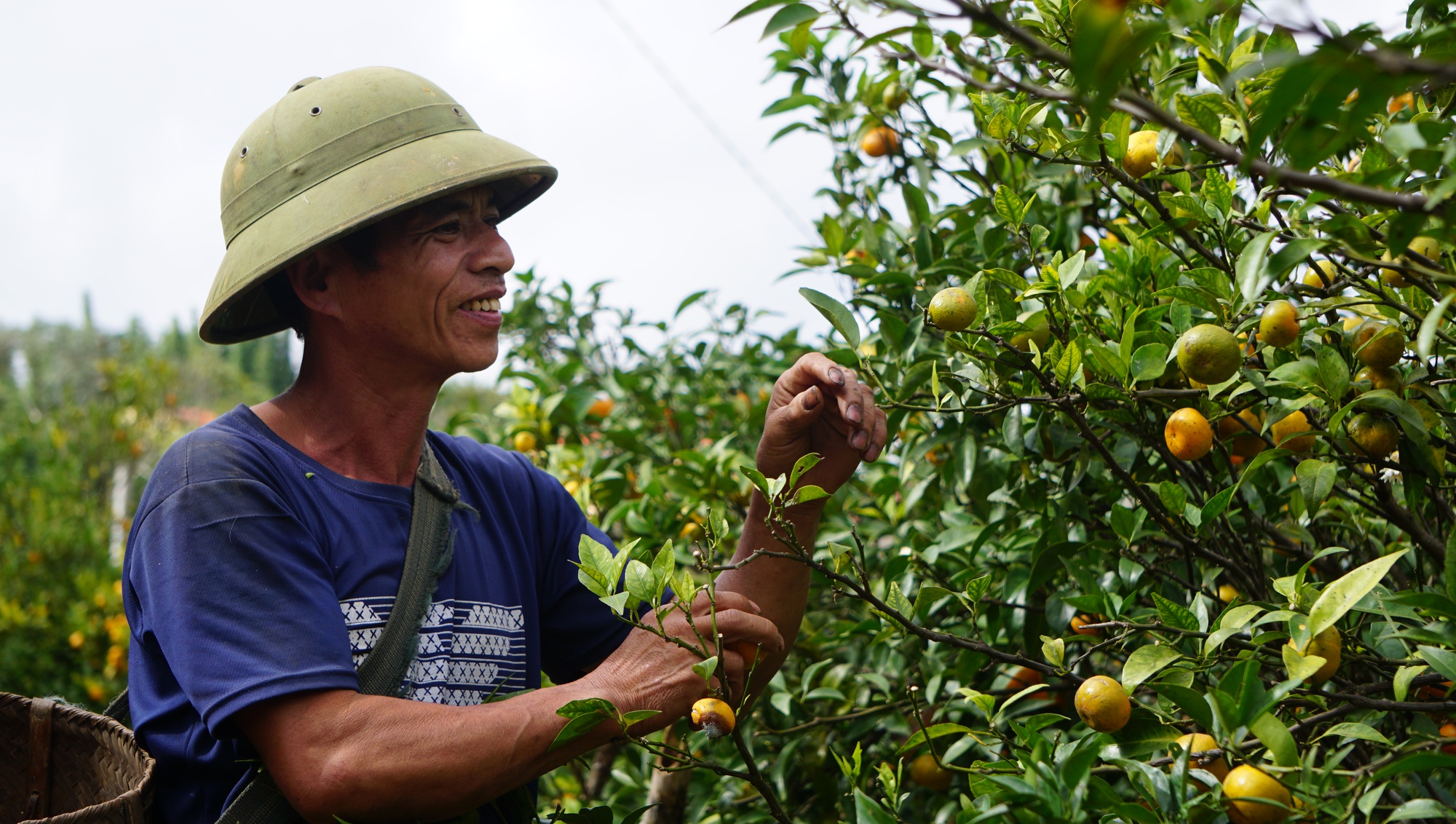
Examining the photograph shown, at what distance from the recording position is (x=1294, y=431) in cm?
137

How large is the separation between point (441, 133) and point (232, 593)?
0.82 m

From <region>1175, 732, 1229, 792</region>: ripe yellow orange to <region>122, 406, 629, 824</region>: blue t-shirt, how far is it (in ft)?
3.16

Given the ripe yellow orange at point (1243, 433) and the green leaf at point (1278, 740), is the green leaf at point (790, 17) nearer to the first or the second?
the green leaf at point (1278, 740)

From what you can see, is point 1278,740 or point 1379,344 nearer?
point 1278,740

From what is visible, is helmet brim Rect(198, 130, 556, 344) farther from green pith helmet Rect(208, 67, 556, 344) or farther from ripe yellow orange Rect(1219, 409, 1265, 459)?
ripe yellow orange Rect(1219, 409, 1265, 459)

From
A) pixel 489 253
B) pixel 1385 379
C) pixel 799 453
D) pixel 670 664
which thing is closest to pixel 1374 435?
pixel 1385 379

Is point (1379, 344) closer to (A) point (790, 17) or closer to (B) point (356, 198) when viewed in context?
(A) point (790, 17)

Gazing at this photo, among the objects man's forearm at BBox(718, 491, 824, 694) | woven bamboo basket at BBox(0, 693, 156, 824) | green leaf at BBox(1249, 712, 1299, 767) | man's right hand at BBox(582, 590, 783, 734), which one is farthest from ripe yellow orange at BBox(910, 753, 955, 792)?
woven bamboo basket at BBox(0, 693, 156, 824)

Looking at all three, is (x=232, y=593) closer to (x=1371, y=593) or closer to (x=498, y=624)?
(x=498, y=624)

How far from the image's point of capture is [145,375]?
7.33 meters

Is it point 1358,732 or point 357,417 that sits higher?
point 357,417

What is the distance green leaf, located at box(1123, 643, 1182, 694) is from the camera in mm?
1132

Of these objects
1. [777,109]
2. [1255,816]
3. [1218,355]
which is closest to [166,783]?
[1255,816]

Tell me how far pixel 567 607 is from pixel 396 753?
2.08ft
